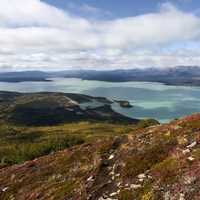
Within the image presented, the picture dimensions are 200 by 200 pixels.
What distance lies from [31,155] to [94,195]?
8691cm

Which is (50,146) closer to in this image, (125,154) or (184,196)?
(125,154)

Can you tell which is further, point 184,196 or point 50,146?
point 50,146

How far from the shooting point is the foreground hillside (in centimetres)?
2358

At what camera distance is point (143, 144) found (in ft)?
117

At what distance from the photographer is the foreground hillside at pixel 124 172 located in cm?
2358

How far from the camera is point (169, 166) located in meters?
26.1

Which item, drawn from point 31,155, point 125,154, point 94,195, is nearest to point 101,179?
point 94,195

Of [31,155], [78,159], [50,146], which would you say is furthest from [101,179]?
[50,146]

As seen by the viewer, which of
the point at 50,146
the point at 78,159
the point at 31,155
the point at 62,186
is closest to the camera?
the point at 62,186

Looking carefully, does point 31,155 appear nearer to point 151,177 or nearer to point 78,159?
point 78,159

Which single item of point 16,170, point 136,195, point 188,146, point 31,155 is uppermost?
point 188,146

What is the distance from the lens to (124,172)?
29.2 meters

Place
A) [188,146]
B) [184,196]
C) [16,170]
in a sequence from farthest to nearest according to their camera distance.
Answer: [16,170]
[188,146]
[184,196]

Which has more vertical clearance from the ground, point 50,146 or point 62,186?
point 62,186
